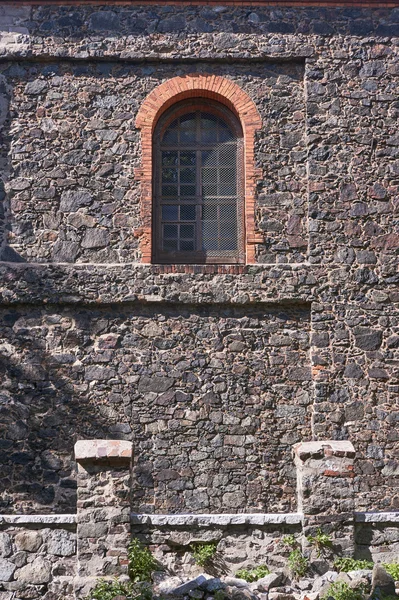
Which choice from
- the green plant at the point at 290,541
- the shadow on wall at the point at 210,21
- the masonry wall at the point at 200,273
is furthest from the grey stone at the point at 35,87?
the green plant at the point at 290,541

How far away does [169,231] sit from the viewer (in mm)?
9773

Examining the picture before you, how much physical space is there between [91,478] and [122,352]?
263cm

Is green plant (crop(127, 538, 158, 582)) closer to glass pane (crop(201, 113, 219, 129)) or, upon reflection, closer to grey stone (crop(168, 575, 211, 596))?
grey stone (crop(168, 575, 211, 596))

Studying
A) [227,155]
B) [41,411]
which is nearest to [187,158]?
[227,155]

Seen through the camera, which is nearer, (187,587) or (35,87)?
(187,587)

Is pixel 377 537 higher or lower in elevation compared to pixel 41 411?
lower

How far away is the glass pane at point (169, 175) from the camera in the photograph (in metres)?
9.82

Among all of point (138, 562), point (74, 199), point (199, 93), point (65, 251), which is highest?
point (199, 93)

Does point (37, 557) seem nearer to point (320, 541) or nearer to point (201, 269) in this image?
point (320, 541)

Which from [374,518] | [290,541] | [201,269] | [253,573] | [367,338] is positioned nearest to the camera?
[253,573]

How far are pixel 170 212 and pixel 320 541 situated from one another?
15.4 feet

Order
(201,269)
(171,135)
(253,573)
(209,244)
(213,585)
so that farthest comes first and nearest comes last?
(171,135)
(209,244)
(201,269)
(253,573)
(213,585)

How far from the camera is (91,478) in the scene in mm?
6844

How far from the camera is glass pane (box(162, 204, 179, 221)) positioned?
9773mm
